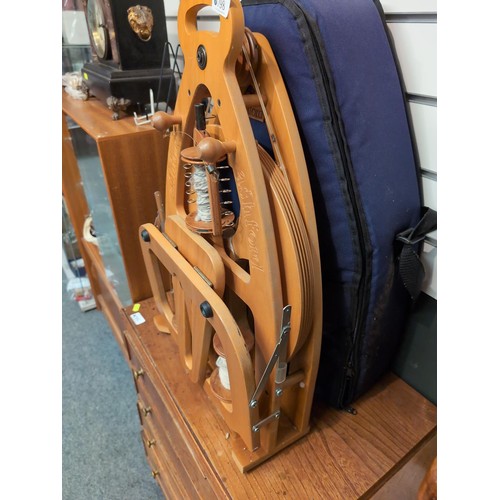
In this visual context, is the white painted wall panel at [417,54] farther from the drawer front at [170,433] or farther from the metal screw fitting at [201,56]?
the drawer front at [170,433]

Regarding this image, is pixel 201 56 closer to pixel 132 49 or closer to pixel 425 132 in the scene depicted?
pixel 425 132

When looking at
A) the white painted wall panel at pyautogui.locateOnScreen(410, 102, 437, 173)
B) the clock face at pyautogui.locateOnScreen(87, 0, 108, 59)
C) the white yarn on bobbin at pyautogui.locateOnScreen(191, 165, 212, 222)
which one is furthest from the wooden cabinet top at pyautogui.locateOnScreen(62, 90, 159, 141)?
the white painted wall panel at pyautogui.locateOnScreen(410, 102, 437, 173)

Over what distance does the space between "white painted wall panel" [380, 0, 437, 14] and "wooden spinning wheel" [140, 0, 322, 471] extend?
0.68ft

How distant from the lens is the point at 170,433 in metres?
0.94

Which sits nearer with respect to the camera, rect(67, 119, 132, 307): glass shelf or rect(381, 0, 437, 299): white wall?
rect(381, 0, 437, 299): white wall

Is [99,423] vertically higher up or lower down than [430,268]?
lower down

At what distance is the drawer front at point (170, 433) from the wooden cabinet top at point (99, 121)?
52 cm

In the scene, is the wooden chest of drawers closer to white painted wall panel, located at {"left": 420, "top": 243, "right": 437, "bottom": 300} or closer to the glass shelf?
white painted wall panel, located at {"left": 420, "top": 243, "right": 437, "bottom": 300}

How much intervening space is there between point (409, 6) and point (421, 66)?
0.28 ft

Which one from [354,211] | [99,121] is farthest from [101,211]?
[354,211]

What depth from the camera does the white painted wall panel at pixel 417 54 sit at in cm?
56

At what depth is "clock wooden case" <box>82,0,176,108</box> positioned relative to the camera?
100cm
